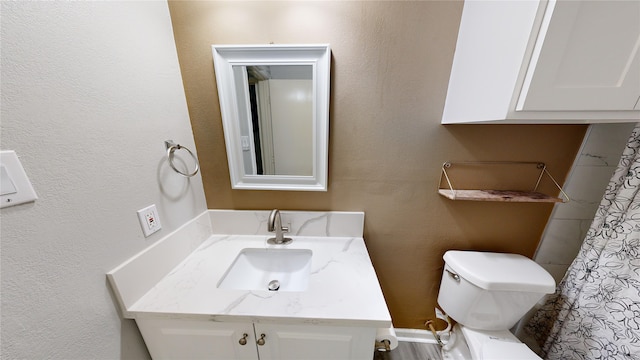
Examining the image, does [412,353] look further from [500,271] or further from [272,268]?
[272,268]

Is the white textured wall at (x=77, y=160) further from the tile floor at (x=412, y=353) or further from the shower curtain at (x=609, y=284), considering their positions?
the shower curtain at (x=609, y=284)

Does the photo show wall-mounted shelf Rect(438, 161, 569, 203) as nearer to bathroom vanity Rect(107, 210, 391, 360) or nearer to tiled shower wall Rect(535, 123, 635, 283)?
tiled shower wall Rect(535, 123, 635, 283)

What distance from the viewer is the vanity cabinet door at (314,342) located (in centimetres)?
70

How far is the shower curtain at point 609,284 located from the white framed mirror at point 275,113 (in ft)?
4.11

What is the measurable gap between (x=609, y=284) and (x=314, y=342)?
1285 millimetres

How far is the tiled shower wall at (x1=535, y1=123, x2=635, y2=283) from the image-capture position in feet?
2.93

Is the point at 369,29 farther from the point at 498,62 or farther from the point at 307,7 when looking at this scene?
the point at 498,62

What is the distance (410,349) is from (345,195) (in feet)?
3.73

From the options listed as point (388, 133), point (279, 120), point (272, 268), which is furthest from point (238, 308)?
point (388, 133)

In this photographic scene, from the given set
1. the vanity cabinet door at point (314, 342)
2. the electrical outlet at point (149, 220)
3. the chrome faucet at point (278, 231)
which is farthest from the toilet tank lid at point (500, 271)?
the electrical outlet at point (149, 220)

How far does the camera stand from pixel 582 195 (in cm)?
97

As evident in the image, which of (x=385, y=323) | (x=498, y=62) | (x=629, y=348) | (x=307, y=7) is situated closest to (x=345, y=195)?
(x=385, y=323)

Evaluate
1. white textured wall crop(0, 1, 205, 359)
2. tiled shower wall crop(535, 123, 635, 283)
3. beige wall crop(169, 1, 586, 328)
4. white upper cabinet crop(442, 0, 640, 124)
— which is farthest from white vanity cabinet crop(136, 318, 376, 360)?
tiled shower wall crop(535, 123, 635, 283)

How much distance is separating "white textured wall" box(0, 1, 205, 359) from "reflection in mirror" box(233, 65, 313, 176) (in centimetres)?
37
